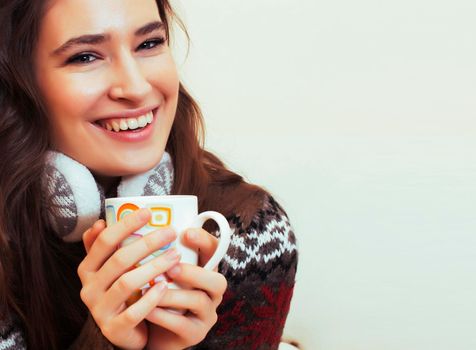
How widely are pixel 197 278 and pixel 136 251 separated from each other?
0.09 metres

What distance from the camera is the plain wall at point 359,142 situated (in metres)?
1.62

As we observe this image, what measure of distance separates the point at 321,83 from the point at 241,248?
2.10 ft

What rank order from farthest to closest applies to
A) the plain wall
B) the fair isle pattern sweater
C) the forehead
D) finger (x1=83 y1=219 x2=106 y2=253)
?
the plain wall < the fair isle pattern sweater < the forehead < finger (x1=83 y1=219 x2=106 y2=253)

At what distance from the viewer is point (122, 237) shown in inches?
31.9

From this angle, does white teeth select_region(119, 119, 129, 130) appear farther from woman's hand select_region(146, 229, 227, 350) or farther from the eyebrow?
woman's hand select_region(146, 229, 227, 350)

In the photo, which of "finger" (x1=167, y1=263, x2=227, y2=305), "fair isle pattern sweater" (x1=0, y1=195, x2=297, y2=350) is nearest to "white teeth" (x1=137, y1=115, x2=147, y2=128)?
"fair isle pattern sweater" (x1=0, y1=195, x2=297, y2=350)

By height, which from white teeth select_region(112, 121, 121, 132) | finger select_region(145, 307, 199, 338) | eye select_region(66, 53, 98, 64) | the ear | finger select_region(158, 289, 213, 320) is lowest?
finger select_region(145, 307, 199, 338)

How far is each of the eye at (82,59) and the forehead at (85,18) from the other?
0.12 feet

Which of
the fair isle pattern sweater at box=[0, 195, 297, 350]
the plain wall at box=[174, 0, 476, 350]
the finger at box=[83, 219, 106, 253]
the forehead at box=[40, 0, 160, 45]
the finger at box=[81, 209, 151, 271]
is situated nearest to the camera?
the finger at box=[81, 209, 151, 271]

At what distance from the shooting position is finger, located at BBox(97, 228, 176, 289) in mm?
789

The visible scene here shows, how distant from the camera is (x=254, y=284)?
4.06 ft

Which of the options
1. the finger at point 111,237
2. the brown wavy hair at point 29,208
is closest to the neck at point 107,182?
the brown wavy hair at point 29,208

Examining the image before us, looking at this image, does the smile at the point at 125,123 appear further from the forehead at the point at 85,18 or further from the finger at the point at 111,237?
the finger at the point at 111,237

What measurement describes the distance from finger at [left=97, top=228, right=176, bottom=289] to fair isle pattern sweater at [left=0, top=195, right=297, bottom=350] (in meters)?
0.40
